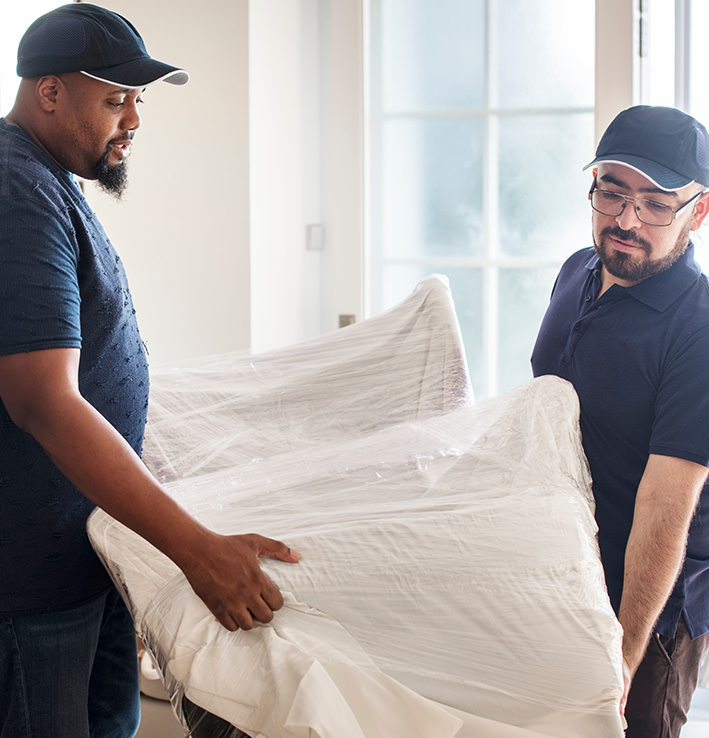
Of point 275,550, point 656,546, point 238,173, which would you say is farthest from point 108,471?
point 238,173

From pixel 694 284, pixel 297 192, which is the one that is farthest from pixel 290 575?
pixel 297 192

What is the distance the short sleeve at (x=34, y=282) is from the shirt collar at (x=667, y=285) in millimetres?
801

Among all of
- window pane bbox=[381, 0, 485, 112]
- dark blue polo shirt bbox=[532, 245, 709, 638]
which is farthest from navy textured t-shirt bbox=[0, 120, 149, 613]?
window pane bbox=[381, 0, 485, 112]

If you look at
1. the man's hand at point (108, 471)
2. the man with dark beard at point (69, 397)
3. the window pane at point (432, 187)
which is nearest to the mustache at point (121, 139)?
the man with dark beard at point (69, 397)

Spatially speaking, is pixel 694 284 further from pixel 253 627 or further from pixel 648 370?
pixel 253 627

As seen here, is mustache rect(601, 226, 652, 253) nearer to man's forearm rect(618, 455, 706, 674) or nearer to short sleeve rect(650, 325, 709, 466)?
short sleeve rect(650, 325, 709, 466)

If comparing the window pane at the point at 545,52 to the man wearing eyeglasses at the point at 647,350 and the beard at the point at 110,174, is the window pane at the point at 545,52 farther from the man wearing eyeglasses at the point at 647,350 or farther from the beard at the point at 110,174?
the beard at the point at 110,174

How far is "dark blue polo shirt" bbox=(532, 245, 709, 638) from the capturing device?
1058mm

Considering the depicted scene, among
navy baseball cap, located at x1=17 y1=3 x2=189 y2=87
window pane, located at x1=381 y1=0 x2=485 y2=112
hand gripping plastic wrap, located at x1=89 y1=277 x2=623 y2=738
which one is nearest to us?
hand gripping plastic wrap, located at x1=89 y1=277 x2=623 y2=738

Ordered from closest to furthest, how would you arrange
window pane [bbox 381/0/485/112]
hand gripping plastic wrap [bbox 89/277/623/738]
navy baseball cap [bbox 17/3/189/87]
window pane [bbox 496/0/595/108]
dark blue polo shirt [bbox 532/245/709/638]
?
hand gripping plastic wrap [bbox 89/277/623/738] → navy baseball cap [bbox 17/3/189/87] → dark blue polo shirt [bbox 532/245/709/638] → window pane [bbox 496/0/595/108] → window pane [bbox 381/0/485/112]

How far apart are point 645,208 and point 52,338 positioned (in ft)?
2.82

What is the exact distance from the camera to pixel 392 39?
2168 mm

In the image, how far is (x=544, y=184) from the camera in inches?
81.7

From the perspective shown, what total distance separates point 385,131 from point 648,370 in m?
1.37
